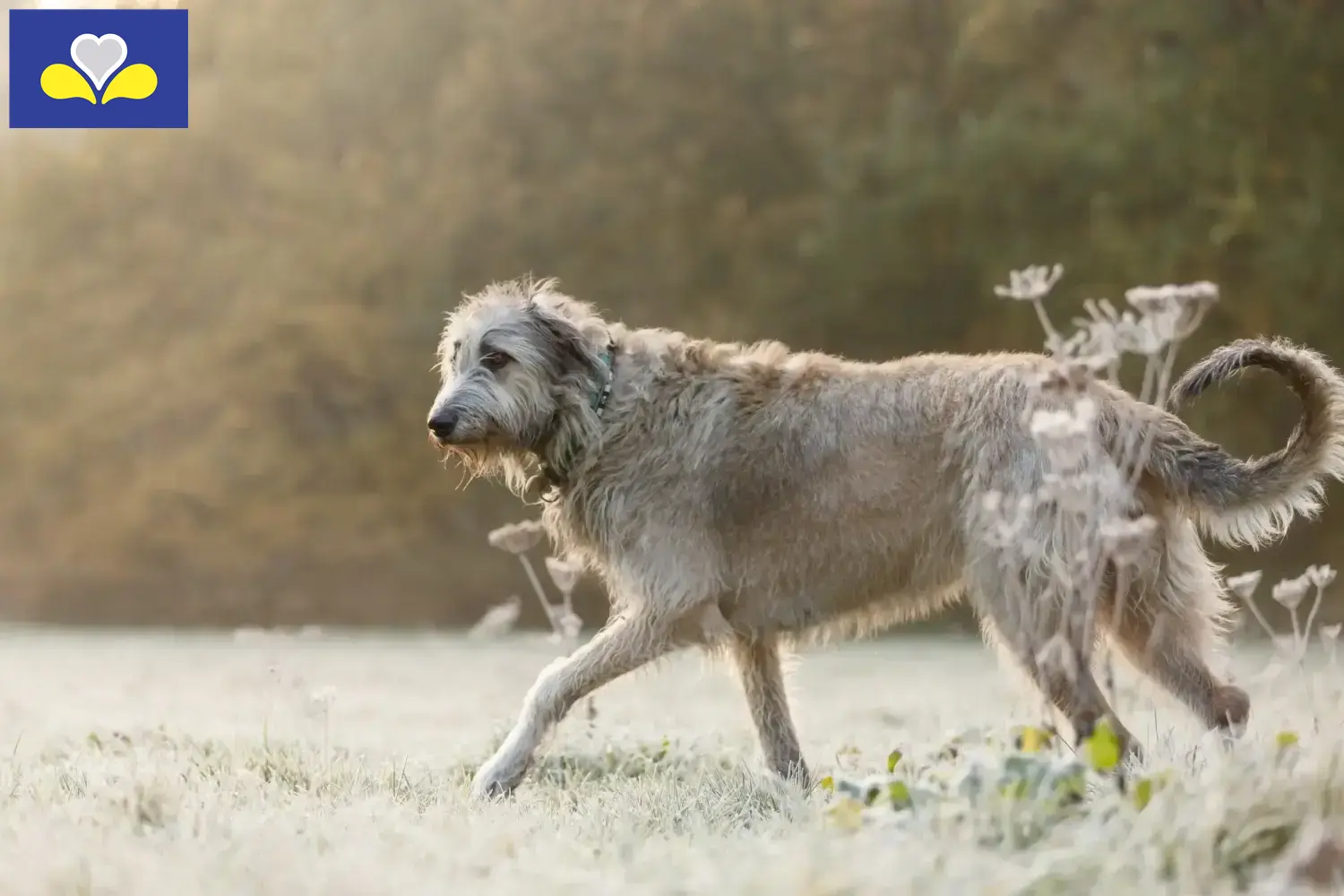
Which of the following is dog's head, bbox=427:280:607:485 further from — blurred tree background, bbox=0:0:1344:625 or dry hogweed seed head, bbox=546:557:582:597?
blurred tree background, bbox=0:0:1344:625

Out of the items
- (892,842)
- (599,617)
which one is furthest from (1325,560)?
(892,842)

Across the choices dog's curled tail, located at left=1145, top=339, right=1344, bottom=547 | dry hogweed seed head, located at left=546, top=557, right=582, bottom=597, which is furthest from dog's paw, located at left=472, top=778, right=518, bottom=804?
dog's curled tail, located at left=1145, top=339, right=1344, bottom=547

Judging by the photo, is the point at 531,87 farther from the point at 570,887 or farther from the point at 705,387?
the point at 570,887

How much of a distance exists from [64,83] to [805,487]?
12.7ft

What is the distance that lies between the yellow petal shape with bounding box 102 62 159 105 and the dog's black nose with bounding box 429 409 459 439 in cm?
310

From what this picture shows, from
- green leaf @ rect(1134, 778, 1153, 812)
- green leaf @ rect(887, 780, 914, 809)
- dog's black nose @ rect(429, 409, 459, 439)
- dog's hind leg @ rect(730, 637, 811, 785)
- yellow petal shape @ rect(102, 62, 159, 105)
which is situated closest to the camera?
green leaf @ rect(1134, 778, 1153, 812)

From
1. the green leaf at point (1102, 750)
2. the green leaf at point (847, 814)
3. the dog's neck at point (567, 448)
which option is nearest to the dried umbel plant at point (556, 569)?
the dog's neck at point (567, 448)

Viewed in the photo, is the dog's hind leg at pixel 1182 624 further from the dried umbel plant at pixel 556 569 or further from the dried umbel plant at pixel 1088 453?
the dried umbel plant at pixel 556 569

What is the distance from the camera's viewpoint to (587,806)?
2701 millimetres

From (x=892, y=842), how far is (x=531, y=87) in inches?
275

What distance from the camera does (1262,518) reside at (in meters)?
2.91

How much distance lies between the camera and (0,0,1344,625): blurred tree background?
7.53 m

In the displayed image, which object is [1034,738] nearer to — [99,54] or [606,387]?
[606,387]

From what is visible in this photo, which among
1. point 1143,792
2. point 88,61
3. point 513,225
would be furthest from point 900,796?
point 513,225
